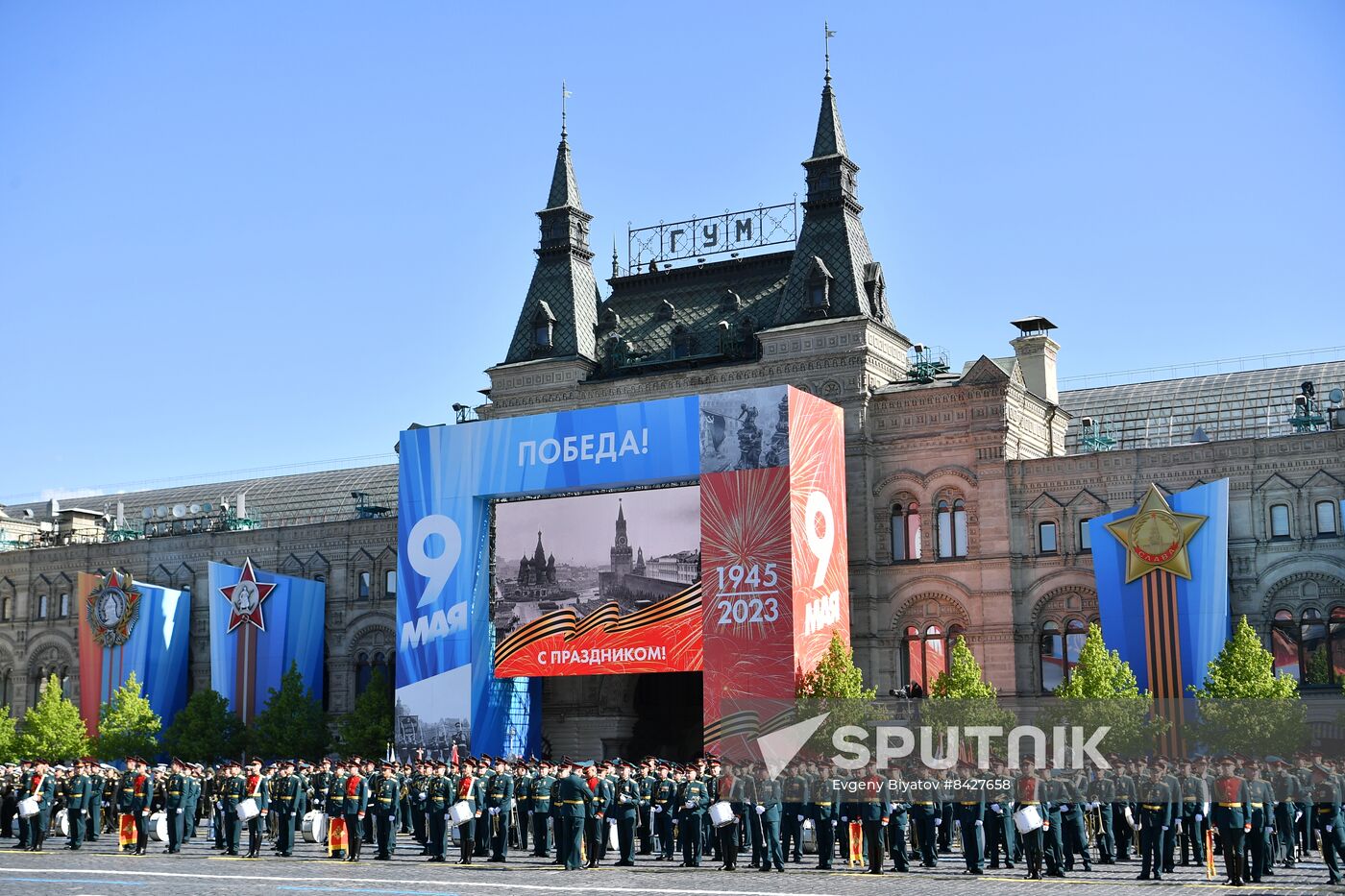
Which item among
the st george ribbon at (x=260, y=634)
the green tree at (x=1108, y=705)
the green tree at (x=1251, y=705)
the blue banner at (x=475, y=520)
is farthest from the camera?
the st george ribbon at (x=260, y=634)

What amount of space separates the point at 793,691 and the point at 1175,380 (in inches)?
1071

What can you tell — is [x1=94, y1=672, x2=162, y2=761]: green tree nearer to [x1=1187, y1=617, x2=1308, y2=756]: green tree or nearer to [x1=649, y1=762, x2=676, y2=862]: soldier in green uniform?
[x1=649, y1=762, x2=676, y2=862]: soldier in green uniform

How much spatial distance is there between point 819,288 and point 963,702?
17.3 m

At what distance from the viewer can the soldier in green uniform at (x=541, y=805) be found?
112 ft

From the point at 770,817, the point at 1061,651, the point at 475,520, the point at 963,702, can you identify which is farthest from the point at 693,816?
the point at 475,520

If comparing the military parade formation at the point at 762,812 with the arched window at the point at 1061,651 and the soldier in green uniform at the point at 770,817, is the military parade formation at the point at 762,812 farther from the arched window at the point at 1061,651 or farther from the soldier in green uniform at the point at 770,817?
the arched window at the point at 1061,651

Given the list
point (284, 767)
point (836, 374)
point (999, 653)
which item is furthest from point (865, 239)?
point (284, 767)

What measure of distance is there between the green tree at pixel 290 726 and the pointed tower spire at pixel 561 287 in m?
15.7

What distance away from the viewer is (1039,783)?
29.0m

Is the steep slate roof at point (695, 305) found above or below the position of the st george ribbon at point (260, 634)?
above

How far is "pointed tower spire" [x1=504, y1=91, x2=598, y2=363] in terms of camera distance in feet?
200

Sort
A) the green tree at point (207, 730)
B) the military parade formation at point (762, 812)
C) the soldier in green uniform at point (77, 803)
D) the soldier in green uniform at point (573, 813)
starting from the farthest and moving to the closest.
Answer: the green tree at point (207, 730) → the soldier in green uniform at point (77, 803) → the soldier in green uniform at point (573, 813) → the military parade formation at point (762, 812)

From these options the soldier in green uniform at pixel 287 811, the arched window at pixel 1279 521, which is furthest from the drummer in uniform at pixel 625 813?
the arched window at pixel 1279 521
